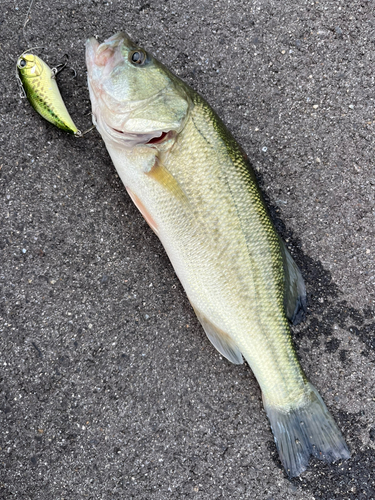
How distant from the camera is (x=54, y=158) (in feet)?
8.54

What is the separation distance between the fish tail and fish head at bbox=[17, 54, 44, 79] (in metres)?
2.44

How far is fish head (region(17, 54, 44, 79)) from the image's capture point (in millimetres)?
2412

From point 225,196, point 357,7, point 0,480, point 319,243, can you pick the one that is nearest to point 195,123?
point 225,196

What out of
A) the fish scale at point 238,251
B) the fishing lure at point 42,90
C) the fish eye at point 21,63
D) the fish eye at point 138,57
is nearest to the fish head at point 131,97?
the fish eye at point 138,57

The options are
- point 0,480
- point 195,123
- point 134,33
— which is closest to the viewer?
point 195,123

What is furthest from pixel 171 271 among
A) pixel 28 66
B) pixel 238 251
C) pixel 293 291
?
pixel 28 66

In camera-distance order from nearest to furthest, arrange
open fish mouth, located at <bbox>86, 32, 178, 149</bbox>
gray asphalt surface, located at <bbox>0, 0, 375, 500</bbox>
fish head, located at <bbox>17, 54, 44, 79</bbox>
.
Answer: open fish mouth, located at <bbox>86, 32, 178, 149</bbox>
fish head, located at <bbox>17, 54, 44, 79</bbox>
gray asphalt surface, located at <bbox>0, 0, 375, 500</bbox>

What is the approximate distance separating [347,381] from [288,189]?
53.4 inches

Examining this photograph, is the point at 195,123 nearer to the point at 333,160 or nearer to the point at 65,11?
the point at 333,160

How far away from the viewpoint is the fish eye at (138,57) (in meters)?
2.22

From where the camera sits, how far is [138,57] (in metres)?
2.23

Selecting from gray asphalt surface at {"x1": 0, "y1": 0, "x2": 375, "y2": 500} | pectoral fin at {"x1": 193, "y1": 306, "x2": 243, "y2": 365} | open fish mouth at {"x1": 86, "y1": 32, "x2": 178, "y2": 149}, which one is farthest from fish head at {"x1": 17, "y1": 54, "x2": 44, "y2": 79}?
pectoral fin at {"x1": 193, "y1": 306, "x2": 243, "y2": 365}

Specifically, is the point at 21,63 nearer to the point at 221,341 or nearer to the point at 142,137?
the point at 142,137

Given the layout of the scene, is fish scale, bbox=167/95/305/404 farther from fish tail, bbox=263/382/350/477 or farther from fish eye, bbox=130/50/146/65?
fish eye, bbox=130/50/146/65
